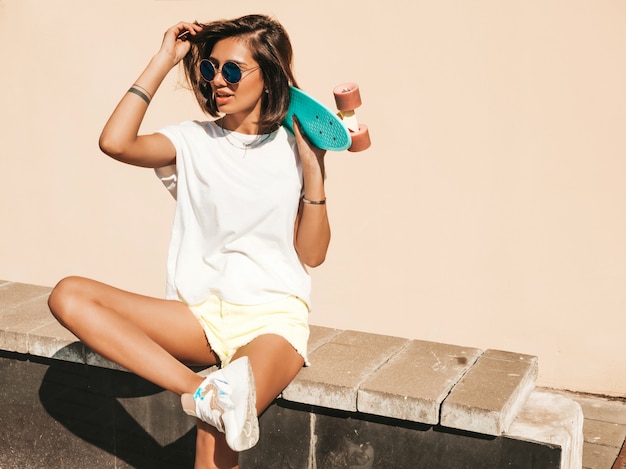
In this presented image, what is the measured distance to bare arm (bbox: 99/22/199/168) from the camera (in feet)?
8.68

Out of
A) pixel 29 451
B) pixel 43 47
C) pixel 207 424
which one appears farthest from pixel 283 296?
pixel 43 47

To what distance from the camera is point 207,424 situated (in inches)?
94.3

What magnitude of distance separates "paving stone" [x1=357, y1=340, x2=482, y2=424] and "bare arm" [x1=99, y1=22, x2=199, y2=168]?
1039mm

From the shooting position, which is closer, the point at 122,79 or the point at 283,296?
the point at 283,296

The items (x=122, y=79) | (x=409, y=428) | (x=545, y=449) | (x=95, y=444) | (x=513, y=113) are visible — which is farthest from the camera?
(x=122, y=79)

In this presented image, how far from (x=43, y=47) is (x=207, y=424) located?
361cm

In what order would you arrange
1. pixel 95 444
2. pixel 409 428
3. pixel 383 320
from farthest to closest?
pixel 383 320, pixel 95 444, pixel 409 428

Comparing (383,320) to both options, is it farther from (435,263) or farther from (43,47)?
(43,47)

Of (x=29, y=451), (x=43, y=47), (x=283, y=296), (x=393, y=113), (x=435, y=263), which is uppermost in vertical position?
(x=43, y=47)

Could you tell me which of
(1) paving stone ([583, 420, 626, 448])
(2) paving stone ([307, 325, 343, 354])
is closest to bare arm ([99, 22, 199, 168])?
(2) paving stone ([307, 325, 343, 354])

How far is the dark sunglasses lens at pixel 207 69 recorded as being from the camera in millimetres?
2699

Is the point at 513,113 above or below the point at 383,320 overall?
above

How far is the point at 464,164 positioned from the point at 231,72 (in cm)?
196

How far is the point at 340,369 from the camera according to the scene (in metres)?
2.69
